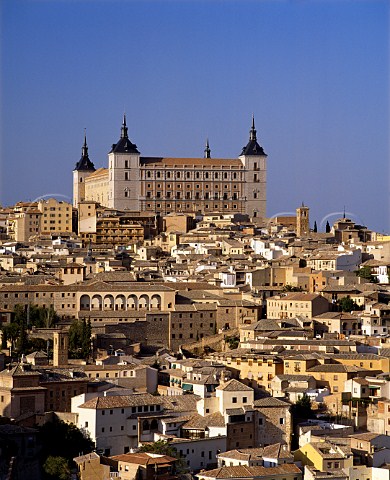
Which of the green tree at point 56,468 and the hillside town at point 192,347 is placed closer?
the green tree at point 56,468

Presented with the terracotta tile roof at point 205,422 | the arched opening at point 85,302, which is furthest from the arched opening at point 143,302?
the terracotta tile roof at point 205,422

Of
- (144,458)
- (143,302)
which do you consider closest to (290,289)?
(143,302)

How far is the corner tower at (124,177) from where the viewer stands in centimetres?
6000

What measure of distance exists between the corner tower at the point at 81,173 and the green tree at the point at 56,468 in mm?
42390

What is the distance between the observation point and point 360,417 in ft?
86.8

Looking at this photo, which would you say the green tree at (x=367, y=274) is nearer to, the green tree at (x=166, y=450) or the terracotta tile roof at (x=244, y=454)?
the terracotta tile roof at (x=244, y=454)

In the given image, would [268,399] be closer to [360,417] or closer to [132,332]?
[360,417]

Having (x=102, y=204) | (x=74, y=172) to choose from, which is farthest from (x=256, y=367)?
(x=74, y=172)

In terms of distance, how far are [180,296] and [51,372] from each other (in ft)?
29.7

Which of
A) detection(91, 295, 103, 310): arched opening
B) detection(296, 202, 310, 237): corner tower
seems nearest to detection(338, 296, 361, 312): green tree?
detection(91, 295, 103, 310): arched opening

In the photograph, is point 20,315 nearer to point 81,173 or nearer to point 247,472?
point 247,472

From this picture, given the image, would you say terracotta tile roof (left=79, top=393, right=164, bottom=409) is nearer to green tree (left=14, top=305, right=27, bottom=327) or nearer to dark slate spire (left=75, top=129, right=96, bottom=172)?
green tree (left=14, top=305, right=27, bottom=327)

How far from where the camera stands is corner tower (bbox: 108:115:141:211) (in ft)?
197

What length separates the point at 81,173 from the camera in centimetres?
6625
